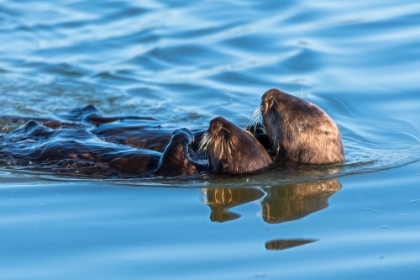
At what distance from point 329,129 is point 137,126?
2.03 meters

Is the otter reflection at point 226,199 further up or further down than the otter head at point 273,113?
further down

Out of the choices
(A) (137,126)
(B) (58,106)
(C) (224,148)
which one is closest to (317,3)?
(B) (58,106)

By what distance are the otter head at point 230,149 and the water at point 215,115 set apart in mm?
161

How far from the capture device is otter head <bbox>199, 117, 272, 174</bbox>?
6121 mm

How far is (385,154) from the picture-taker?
6.98 m

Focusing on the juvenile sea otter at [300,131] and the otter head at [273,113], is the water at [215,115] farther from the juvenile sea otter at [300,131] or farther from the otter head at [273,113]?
the otter head at [273,113]

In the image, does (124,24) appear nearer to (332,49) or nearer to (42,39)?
(42,39)

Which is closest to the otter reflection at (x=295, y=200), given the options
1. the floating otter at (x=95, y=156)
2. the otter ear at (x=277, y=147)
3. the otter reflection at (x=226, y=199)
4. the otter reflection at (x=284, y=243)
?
the otter reflection at (x=226, y=199)

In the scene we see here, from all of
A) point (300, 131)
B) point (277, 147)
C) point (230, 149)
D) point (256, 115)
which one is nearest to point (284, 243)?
point (230, 149)

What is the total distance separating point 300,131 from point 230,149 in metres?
0.64

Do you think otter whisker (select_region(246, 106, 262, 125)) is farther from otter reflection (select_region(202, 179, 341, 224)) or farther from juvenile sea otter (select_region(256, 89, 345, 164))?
otter reflection (select_region(202, 179, 341, 224))

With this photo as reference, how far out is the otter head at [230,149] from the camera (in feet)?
20.1

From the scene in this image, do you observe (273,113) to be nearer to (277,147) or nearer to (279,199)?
(277,147)

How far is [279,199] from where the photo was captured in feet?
18.3
